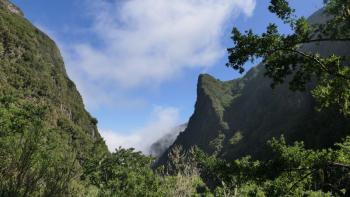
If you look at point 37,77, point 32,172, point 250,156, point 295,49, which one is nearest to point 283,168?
point 295,49

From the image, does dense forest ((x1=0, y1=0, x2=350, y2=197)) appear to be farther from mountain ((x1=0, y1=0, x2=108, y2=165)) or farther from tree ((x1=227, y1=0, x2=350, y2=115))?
mountain ((x1=0, y1=0, x2=108, y2=165))

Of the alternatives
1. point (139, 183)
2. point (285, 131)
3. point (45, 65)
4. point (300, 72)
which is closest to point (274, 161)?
point (300, 72)

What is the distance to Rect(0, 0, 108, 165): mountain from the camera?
105 meters

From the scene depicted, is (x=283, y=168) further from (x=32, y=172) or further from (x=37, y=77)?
(x=37, y=77)

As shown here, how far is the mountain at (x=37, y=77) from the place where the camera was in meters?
105

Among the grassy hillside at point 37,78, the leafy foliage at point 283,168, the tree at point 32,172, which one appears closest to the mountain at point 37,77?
the grassy hillside at point 37,78

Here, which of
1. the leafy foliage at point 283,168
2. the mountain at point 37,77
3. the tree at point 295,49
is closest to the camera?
the tree at point 295,49

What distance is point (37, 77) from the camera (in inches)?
4695

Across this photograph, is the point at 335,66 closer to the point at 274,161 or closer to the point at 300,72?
the point at 300,72

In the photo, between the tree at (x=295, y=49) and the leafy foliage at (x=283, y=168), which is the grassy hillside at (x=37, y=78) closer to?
the leafy foliage at (x=283, y=168)

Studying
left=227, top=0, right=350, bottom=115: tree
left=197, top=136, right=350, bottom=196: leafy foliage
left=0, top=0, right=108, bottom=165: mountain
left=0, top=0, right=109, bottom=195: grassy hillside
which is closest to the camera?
left=227, top=0, right=350, bottom=115: tree

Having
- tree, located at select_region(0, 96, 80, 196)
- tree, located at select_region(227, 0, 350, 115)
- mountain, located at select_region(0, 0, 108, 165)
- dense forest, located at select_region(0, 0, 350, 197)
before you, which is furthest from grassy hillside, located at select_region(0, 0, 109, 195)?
tree, located at select_region(0, 96, 80, 196)

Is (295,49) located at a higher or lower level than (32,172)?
higher

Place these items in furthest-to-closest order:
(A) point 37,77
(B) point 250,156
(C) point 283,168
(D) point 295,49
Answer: (A) point 37,77 → (B) point 250,156 → (C) point 283,168 → (D) point 295,49
